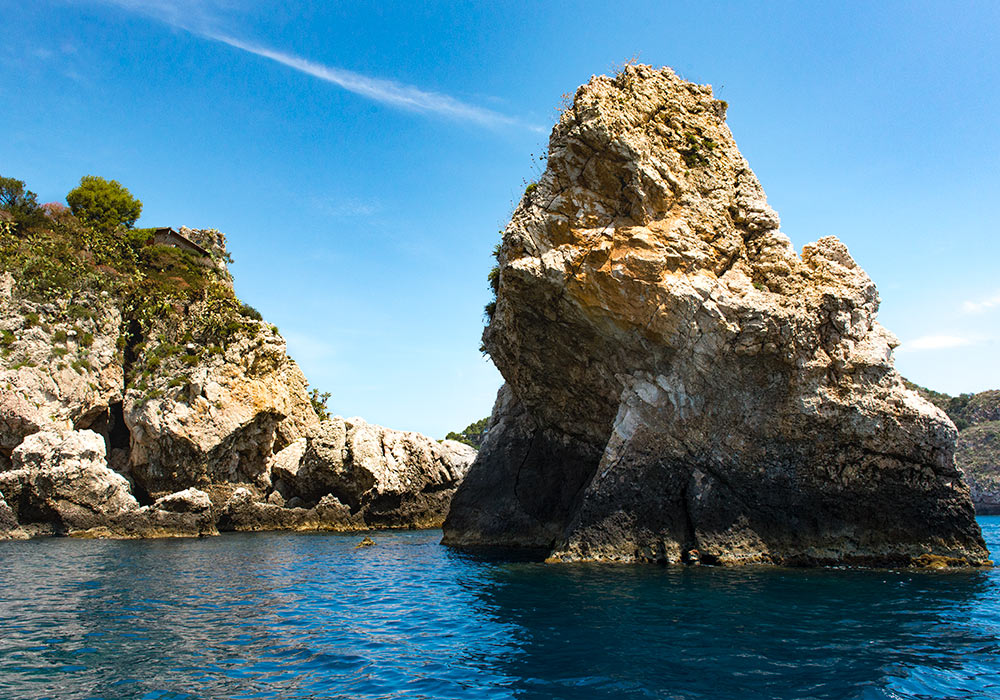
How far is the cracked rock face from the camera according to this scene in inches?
753

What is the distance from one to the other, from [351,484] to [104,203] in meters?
37.4

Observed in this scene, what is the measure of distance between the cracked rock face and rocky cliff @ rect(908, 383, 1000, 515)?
186 ft

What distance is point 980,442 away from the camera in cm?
7706

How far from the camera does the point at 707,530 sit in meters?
19.8

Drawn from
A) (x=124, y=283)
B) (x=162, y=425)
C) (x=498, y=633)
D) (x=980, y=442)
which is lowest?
(x=498, y=633)

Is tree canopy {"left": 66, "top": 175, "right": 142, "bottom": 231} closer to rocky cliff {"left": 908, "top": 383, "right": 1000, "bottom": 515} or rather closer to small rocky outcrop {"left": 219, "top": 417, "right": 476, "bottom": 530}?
small rocky outcrop {"left": 219, "top": 417, "right": 476, "bottom": 530}

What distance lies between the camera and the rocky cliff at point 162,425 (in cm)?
3056

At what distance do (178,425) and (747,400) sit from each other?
31410 millimetres

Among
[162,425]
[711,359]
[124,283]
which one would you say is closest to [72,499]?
[162,425]

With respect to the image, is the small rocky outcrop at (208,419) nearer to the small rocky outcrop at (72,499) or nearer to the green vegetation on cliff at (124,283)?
the green vegetation on cliff at (124,283)

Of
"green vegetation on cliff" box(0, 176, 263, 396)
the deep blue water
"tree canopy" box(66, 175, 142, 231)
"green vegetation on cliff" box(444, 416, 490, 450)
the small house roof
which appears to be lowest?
the deep blue water

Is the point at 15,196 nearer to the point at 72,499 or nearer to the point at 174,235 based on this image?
the point at 174,235

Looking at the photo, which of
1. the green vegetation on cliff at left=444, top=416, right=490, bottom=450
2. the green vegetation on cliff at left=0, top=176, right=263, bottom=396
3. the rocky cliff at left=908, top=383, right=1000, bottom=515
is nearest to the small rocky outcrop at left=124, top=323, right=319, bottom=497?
the green vegetation on cliff at left=0, top=176, right=263, bottom=396

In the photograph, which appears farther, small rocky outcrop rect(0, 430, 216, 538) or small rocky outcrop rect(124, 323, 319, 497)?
small rocky outcrop rect(124, 323, 319, 497)
